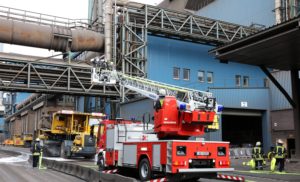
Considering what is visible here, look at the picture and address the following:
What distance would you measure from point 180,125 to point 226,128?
33.2 metres

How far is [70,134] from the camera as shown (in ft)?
100

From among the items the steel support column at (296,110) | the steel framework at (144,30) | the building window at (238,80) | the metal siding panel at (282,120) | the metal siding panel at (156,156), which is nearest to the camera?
the metal siding panel at (156,156)

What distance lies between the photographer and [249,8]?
4894 centimetres

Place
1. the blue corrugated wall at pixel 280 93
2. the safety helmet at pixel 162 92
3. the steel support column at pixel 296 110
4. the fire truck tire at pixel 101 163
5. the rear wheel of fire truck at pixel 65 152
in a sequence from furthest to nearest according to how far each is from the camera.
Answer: the blue corrugated wall at pixel 280 93, the rear wheel of fire truck at pixel 65 152, the steel support column at pixel 296 110, the fire truck tire at pixel 101 163, the safety helmet at pixel 162 92

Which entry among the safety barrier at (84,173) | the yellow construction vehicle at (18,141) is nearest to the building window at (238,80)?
the safety barrier at (84,173)

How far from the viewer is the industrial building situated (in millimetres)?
36312

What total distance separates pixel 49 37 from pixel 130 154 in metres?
20.6

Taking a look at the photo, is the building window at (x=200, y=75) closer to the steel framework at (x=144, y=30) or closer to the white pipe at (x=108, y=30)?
the steel framework at (x=144, y=30)

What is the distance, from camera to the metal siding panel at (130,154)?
15.3m

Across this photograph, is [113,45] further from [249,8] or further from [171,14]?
[249,8]

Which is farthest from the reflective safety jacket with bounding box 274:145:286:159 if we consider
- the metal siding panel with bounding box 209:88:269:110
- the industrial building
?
the metal siding panel with bounding box 209:88:269:110

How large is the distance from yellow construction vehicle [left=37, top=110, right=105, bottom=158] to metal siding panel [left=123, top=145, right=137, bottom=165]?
39.9ft

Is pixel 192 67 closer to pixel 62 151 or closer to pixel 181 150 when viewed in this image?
pixel 62 151

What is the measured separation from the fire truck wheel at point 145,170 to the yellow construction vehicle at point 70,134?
13493mm
